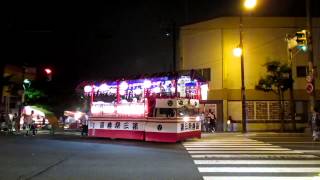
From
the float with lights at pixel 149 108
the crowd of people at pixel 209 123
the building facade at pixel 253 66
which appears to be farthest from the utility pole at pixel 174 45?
the float with lights at pixel 149 108

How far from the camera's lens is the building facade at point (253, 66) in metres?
35.2

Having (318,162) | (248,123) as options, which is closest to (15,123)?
(248,123)

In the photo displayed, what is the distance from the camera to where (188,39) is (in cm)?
3775

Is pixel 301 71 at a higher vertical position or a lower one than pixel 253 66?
lower

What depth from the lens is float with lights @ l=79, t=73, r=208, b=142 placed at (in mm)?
21344

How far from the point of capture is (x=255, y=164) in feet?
42.2

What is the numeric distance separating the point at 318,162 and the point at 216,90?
2239 cm

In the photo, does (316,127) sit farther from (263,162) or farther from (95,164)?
(95,164)

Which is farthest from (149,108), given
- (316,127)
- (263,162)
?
(263,162)

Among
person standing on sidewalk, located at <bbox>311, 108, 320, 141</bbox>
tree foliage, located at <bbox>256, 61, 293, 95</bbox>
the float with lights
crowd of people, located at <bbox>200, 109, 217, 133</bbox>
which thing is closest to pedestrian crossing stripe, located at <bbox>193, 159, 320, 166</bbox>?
the float with lights

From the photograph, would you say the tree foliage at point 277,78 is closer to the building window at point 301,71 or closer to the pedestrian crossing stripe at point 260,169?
the building window at point 301,71

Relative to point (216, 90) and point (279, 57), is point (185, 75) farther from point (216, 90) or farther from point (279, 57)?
point (279, 57)

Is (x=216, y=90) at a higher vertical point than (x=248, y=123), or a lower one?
higher

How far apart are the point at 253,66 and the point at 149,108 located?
651 inches
